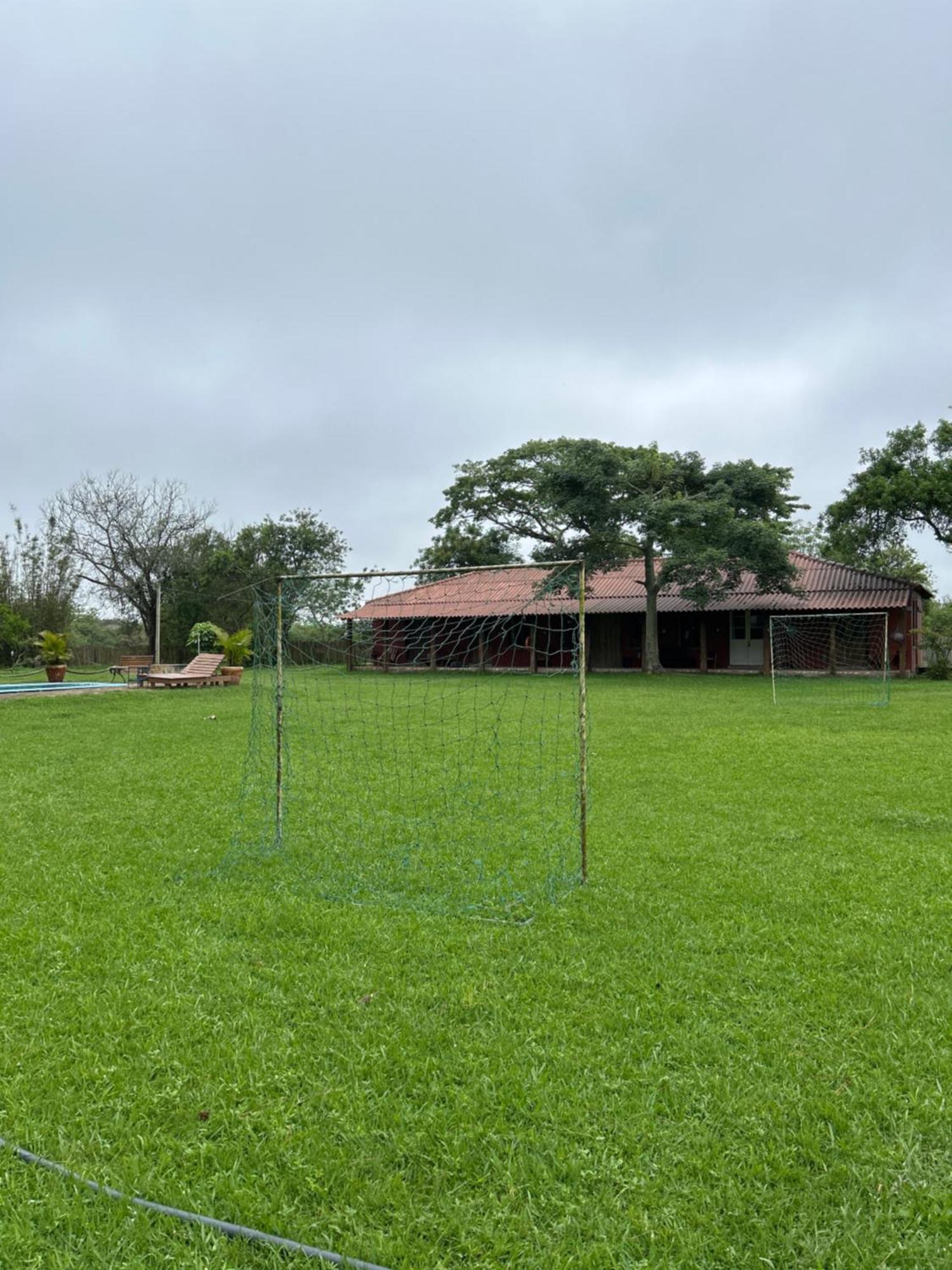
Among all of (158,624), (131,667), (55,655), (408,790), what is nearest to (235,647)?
(158,624)

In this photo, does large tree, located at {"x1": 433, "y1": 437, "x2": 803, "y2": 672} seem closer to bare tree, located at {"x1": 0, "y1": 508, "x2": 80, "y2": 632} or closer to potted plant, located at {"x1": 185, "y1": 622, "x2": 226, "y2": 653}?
potted plant, located at {"x1": 185, "y1": 622, "x2": 226, "y2": 653}

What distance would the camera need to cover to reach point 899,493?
24.3 meters

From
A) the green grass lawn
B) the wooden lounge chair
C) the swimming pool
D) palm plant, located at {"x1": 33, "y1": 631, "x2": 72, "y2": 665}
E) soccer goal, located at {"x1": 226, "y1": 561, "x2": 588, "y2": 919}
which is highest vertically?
palm plant, located at {"x1": 33, "y1": 631, "x2": 72, "y2": 665}

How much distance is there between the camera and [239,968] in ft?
10.2

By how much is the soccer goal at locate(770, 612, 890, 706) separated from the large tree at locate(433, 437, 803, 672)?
1427 mm

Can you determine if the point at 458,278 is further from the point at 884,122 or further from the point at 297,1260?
the point at 297,1260

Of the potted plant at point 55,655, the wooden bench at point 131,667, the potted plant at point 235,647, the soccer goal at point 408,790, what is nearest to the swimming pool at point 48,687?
the potted plant at point 55,655

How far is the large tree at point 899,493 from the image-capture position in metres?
23.9

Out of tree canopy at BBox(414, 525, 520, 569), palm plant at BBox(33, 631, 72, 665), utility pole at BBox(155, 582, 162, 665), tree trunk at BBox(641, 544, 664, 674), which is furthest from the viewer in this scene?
tree canopy at BBox(414, 525, 520, 569)

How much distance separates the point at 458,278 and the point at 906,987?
16.3m

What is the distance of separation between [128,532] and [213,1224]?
103 feet

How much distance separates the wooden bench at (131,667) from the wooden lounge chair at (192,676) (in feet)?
1.75

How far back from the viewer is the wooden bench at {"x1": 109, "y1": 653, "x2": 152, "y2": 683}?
63.8 feet

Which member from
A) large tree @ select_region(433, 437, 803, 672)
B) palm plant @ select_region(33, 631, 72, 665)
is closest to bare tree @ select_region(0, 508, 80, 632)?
palm plant @ select_region(33, 631, 72, 665)
